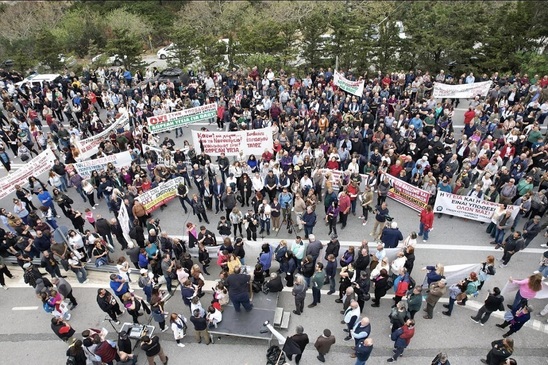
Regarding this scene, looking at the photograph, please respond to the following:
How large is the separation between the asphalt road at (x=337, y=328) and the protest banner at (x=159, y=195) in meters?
2.93

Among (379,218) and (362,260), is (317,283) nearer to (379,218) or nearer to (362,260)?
(362,260)

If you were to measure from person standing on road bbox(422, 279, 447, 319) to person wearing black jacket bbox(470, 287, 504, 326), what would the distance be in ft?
3.18

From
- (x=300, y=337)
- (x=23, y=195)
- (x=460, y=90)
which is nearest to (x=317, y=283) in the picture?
(x=300, y=337)

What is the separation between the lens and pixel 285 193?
41.0 ft

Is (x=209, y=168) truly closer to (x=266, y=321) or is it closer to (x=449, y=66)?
(x=266, y=321)

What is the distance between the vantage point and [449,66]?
2631cm

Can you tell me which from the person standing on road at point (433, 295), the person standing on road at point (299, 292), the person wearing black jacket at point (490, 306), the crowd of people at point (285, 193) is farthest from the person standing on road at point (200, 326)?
the person wearing black jacket at point (490, 306)

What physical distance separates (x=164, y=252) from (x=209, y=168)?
4.13 m

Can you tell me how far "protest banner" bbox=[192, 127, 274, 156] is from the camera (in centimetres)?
1546

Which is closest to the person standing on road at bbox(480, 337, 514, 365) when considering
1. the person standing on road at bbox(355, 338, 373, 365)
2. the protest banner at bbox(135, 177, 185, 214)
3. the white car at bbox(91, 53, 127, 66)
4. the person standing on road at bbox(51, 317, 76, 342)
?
the person standing on road at bbox(355, 338, 373, 365)

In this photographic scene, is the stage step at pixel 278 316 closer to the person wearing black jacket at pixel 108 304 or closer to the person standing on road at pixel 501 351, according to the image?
the person wearing black jacket at pixel 108 304

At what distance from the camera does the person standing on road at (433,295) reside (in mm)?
8984

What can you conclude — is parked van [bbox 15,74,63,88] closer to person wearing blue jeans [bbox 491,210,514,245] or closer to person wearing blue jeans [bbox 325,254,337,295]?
person wearing blue jeans [bbox 325,254,337,295]

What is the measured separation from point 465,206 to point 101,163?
1338cm
